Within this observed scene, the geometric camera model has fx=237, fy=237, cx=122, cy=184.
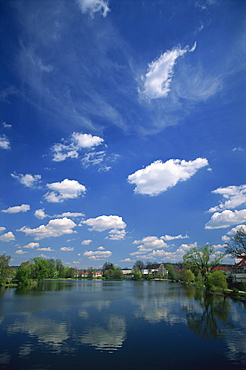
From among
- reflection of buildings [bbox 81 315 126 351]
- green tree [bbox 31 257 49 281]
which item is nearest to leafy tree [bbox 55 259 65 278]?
green tree [bbox 31 257 49 281]

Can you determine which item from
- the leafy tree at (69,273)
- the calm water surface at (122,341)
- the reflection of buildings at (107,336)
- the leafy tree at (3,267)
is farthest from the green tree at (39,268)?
the reflection of buildings at (107,336)

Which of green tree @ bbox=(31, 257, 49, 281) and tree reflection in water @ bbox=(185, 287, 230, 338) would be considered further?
green tree @ bbox=(31, 257, 49, 281)

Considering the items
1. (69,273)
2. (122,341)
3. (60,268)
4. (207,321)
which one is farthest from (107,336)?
(69,273)

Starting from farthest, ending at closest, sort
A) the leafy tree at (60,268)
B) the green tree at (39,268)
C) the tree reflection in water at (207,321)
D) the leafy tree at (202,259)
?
the leafy tree at (60,268), the green tree at (39,268), the leafy tree at (202,259), the tree reflection in water at (207,321)

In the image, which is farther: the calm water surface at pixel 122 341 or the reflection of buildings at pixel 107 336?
the reflection of buildings at pixel 107 336

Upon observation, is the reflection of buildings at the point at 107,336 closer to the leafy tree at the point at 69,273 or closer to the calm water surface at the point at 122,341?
the calm water surface at the point at 122,341

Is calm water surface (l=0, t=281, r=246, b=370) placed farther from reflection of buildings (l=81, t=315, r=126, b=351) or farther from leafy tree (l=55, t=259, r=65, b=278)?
leafy tree (l=55, t=259, r=65, b=278)

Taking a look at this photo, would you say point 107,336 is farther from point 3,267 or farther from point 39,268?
point 39,268

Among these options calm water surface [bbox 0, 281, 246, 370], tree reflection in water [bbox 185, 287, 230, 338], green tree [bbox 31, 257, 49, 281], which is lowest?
tree reflection in water [bbox 185, 287, 230, 338]

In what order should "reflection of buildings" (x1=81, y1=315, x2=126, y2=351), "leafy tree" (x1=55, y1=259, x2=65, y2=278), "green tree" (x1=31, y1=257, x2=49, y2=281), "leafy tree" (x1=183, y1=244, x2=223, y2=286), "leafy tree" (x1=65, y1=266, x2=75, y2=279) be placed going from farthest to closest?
"leafy tree" (x1=65, y1=266, x2=75, y2=279), "leafy tree" (x1=55, y1=259, x2=65, y2=278), "green tree" (x1=31, y1=257, x2=49, y2=281), "leafy tree" (x1=183, y1=244, x2=223, y2=286), "reflection of buildings" (x1=81, y1=315, x2=126, y2=351)

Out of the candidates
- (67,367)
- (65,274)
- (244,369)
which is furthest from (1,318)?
(65,274)

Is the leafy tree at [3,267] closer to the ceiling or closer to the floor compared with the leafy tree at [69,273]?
closer to the ceiling

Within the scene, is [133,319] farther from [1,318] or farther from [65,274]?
[65,274]

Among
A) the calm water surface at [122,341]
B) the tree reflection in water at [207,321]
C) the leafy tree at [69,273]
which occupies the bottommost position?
the leafy tree at [69,273]
